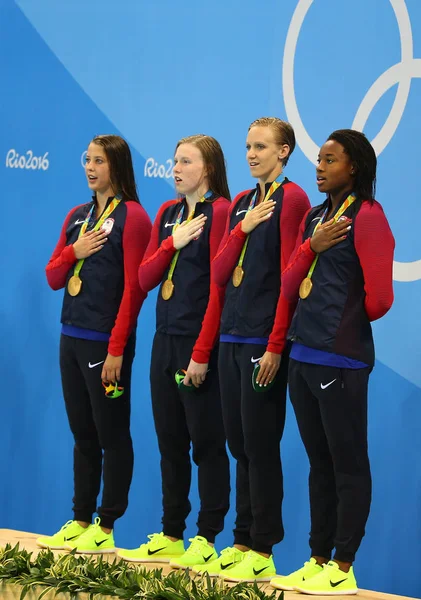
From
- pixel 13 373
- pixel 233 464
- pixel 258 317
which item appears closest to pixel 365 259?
pixel 258 317

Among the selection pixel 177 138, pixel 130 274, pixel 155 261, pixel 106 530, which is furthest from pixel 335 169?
pixel 177 138

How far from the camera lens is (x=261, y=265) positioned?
13.0 ft

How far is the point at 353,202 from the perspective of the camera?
373 cm

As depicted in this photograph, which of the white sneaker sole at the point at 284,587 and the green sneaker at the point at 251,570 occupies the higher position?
the green sneaker at the point at 251,570

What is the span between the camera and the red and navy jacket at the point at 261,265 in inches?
154

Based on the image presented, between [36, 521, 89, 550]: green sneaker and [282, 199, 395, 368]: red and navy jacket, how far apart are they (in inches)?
54.8

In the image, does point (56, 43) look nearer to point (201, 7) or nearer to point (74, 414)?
point (201, 7)

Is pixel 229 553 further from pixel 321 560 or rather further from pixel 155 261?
pixel 155 261

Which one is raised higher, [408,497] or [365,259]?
[365,259]

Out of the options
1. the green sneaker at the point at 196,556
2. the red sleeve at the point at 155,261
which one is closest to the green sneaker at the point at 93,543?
the green sneaker at the point at 196,556

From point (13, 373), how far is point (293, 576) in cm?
300

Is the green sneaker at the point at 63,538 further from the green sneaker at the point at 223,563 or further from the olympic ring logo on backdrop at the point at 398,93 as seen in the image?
the olympic ring logo on backdrop at the point at 398,93

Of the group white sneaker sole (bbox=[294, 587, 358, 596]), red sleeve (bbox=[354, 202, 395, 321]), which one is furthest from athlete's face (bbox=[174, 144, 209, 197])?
white sneaker sole (bbox=[294, 587, 358, 596])

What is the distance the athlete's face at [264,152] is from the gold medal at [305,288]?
0.48 metres
